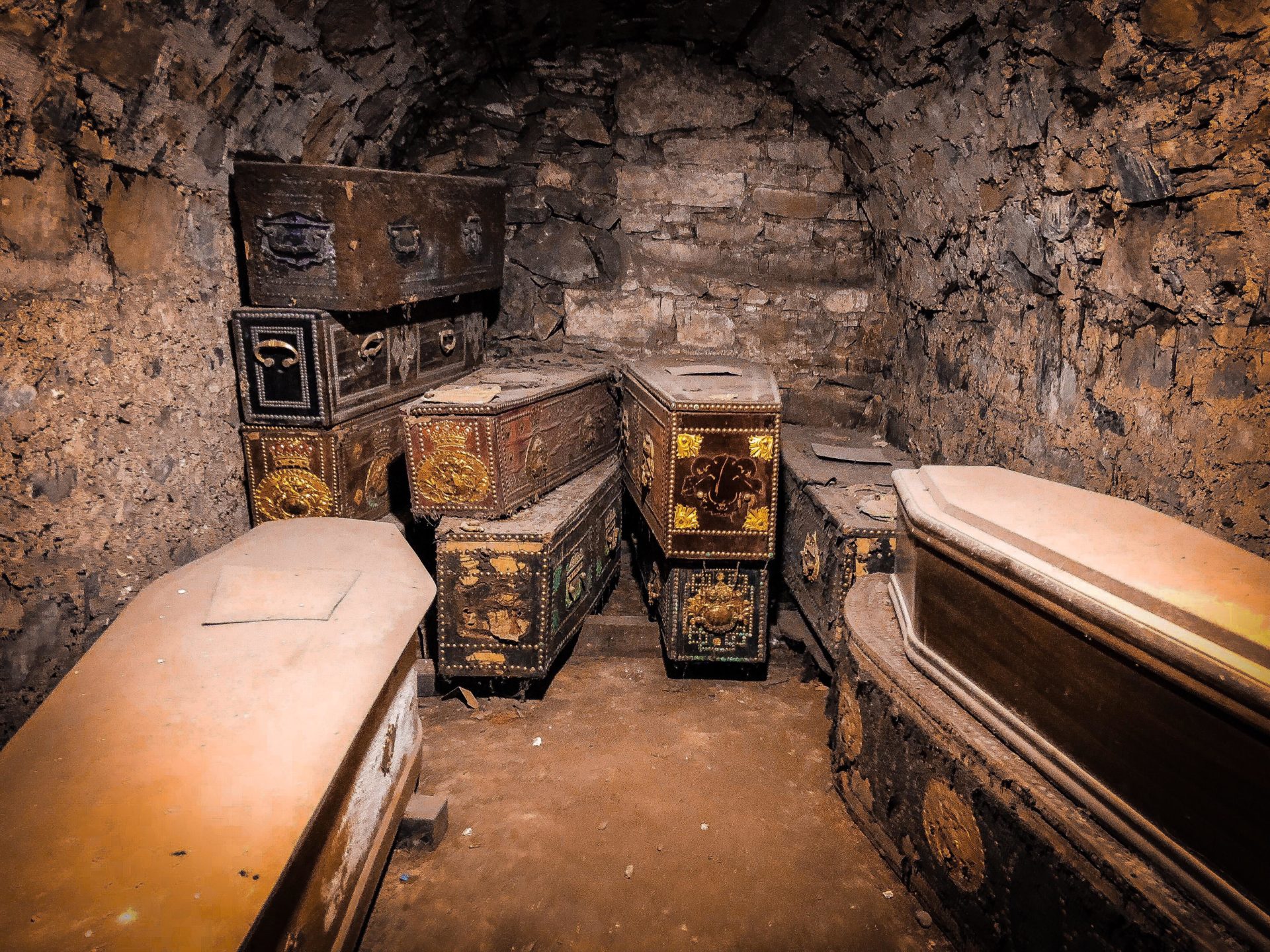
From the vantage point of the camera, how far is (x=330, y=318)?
3.15 m

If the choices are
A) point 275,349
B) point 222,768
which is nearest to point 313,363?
point 275,349

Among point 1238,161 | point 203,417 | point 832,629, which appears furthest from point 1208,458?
point 203,417

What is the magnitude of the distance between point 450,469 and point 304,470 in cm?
68

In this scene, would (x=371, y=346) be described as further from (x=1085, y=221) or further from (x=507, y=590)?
(x=1085, y=221)

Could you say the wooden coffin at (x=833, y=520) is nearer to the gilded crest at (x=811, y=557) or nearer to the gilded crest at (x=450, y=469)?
the gilded crest at (x=811, y=557)

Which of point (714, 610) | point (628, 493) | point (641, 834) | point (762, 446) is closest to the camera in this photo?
point (641, 834)

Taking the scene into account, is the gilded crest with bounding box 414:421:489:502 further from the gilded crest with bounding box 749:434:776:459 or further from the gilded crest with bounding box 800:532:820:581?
the gilded crest with bounding box 800:532:820:581

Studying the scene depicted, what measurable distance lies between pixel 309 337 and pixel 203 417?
1.74ft

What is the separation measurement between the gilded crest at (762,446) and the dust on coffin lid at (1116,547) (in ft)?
2.40

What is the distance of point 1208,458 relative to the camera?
1.99m

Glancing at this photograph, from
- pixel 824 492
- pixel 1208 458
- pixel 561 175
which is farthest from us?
pixel 561 175

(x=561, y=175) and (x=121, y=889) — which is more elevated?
(x=561, y=175)

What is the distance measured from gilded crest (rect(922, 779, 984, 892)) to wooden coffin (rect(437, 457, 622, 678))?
169 centimetres

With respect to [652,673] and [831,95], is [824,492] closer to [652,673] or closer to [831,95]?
[652,673]
